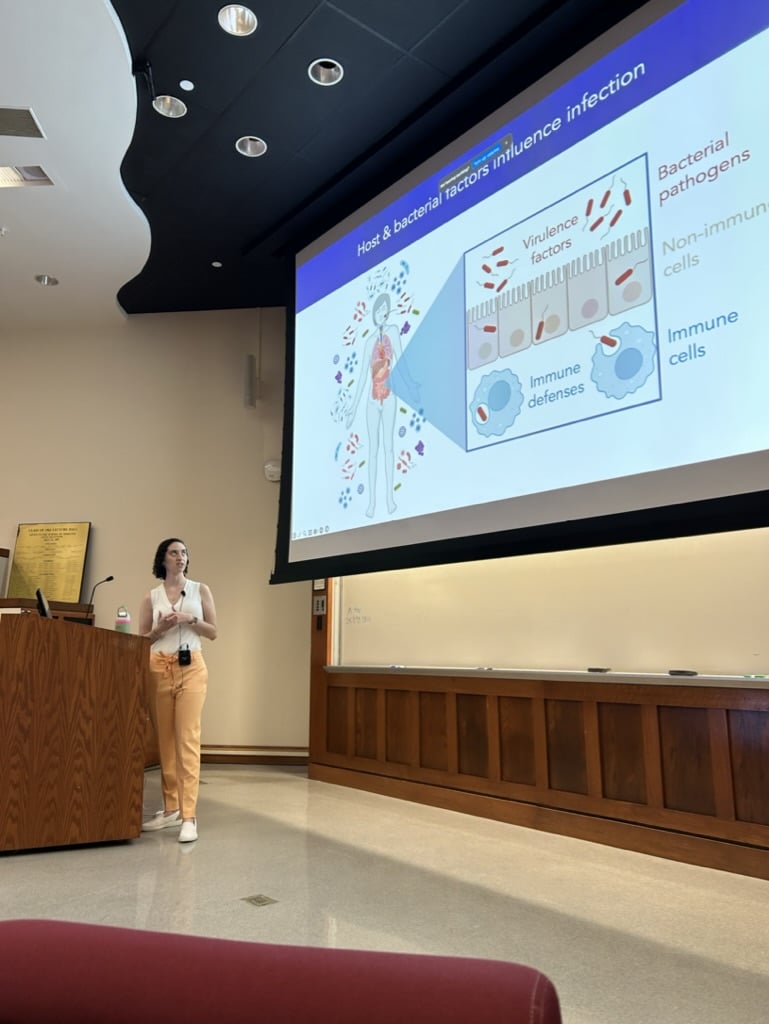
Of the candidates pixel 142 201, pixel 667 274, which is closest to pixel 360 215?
pixel 142 201

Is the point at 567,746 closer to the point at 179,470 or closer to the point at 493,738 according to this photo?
the point at 493,738

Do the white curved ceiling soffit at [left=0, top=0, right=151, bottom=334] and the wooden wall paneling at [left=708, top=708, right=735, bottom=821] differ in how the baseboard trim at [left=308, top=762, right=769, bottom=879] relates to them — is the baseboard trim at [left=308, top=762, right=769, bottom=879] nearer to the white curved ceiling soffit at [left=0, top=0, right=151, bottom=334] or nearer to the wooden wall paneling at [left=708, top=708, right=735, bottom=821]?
the wooden wall paneling at [left=708, top=708, right=735, bottom=821]

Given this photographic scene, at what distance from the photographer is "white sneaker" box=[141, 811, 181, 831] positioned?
323cm

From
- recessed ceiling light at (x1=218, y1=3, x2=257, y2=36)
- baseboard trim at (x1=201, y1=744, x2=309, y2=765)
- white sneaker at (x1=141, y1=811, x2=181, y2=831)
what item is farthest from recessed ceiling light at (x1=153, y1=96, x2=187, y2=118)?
baseboard trim at (x1=201, y1=744, x2=309, y2=765)

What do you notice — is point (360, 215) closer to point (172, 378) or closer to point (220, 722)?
point (172, 378)

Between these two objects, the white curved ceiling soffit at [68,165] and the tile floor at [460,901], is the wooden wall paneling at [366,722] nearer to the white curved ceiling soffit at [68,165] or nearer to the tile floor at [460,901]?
the tile floor at [460,901]

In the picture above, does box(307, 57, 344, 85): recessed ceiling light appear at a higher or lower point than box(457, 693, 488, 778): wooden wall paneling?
higher

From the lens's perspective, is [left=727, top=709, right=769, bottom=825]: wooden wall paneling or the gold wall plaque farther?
the gold wall plaque

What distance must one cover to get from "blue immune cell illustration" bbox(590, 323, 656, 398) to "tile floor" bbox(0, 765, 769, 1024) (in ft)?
5.01

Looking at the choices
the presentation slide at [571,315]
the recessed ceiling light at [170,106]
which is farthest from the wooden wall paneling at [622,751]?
the recessed ceiling light at [170,106]

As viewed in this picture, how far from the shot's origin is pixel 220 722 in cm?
525

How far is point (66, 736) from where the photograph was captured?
2869mm

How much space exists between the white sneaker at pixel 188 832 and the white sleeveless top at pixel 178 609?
73cm

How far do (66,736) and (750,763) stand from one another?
2559 mm
